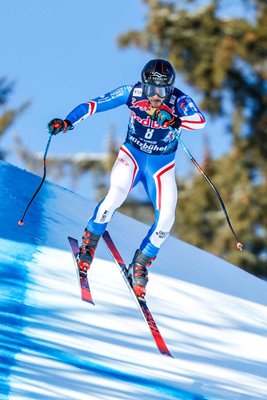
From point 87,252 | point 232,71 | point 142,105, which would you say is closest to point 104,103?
point 142,105

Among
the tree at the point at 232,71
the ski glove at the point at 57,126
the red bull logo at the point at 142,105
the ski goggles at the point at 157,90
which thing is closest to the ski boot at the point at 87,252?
the ski glove at the point at 57,126

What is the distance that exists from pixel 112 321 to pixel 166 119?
1209mm

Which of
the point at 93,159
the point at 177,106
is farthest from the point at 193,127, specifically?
the point at 93,159

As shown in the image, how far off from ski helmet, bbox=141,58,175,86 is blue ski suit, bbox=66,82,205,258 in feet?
0.49

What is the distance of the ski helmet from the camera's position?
507cm

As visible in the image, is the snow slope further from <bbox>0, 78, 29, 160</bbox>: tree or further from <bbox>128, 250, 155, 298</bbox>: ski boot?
<bbox>0, 78, 29, 160</bbox>: tree

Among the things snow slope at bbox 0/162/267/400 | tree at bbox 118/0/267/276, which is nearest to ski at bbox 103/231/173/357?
snow slope at bbox 0/162/267/400

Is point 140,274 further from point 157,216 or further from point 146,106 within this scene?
point 146,106

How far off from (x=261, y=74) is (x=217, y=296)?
503 inches

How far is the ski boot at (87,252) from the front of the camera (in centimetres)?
550

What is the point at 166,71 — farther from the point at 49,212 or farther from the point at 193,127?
the point at 49,212

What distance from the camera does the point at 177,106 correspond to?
5.25 meters

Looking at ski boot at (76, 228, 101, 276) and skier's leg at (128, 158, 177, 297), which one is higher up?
skier's leg at (128, 158, 177, 297)

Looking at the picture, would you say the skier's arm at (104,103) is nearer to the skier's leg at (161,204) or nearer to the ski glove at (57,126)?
the ski glove at (57,126)
